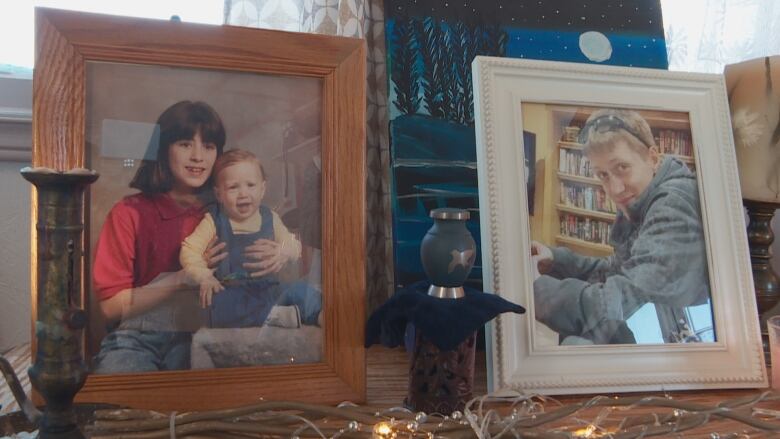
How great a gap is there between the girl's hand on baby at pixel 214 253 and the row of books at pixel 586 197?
41 centimetres

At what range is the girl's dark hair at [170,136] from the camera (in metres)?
0.63

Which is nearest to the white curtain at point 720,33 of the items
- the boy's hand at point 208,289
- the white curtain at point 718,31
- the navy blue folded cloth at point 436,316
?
the white curtain at point 718,31

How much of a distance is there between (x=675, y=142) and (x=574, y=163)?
151mm

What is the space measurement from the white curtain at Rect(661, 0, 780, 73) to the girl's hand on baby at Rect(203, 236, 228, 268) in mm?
917

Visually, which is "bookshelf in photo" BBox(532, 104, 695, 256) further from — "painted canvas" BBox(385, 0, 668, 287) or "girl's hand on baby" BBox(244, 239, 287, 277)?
"girl's hand on baby" BBox(244, 239, 287, 277)

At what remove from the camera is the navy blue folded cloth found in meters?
0.59

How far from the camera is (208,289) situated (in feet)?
2.09

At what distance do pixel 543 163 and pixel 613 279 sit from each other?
0.17 metres

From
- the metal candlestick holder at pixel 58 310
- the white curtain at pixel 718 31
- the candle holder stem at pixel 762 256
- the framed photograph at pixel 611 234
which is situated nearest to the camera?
the metal candlestick holder at pixel 58 310

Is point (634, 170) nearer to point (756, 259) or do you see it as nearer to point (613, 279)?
point (613, 279)

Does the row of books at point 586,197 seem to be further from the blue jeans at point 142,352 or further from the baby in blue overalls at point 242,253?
the blue jeans at point 142,352

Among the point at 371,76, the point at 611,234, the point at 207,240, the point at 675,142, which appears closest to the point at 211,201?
the point at 207,240

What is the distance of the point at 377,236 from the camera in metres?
0.95

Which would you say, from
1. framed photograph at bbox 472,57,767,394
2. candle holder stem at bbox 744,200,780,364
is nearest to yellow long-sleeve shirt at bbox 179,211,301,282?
framed photograph at bbox 472,57,767,394
